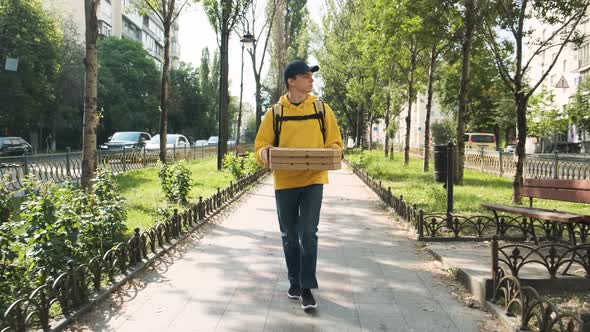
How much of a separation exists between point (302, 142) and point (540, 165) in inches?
658

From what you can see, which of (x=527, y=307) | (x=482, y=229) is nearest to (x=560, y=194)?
(x=482, y=229)

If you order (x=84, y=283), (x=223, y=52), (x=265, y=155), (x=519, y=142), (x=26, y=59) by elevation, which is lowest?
(x=84, y=283)

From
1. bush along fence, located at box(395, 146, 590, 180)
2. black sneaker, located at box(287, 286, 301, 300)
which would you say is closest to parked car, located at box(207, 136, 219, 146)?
bush along fence, located at box(395, 146, 590, 180)

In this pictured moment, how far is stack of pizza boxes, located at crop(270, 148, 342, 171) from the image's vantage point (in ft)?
13.9

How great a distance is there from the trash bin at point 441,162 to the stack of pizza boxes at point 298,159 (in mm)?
4592

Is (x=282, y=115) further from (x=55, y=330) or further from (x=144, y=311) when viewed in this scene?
(x=55, y=330)

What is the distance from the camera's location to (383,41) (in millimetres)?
20828

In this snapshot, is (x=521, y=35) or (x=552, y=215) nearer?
(x=552, y=215)

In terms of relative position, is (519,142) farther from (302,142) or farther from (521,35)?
(302,142)

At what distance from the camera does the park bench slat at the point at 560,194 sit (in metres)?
6.90

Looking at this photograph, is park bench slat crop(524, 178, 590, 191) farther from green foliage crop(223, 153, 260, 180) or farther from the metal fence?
green foliage crop(223, 153, 260, 180)

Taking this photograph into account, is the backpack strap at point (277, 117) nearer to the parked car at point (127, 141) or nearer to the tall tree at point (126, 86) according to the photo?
the parked car at point (127, 141)

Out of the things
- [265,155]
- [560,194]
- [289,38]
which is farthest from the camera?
[289,38]

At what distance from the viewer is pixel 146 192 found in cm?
1339
